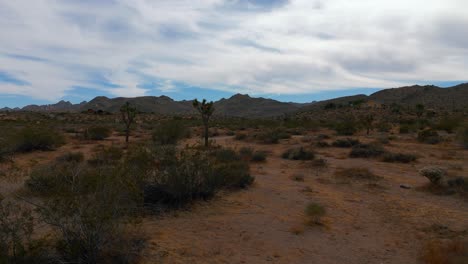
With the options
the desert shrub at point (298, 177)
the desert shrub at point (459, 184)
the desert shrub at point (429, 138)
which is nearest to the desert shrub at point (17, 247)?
the desert shrub at point (298, 177)

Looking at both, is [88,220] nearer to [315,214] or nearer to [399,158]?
[315,214]

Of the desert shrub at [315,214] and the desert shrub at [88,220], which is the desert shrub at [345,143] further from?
the desert shrub at [88,220]

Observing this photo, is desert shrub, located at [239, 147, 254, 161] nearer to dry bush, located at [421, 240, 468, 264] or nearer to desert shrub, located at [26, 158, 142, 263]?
dry bush, located at [421, 240, 468, 264]

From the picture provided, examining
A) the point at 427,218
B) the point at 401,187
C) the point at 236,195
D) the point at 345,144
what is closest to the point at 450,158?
the point at 345,144

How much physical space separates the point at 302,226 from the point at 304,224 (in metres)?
0.15

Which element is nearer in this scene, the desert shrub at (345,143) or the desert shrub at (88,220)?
the desert shrub at (88,220)

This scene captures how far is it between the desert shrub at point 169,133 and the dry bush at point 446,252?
19.6 meters

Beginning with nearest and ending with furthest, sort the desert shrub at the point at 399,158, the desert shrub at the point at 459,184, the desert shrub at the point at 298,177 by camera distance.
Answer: the desert shrub at the point at 459,184
the desert shrub at the point at 298,177
the desert shrub at the point at 399,158

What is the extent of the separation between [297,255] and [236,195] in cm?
436

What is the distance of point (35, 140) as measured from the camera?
1986cm

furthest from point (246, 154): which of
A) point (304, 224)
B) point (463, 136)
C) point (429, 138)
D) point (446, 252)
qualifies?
point (429, 138)

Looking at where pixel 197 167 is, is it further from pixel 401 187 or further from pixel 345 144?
pixel 345 144

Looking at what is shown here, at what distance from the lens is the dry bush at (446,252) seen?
248 inches

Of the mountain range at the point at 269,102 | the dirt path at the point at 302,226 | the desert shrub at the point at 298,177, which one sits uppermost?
the mountain range at the point at 269,102
